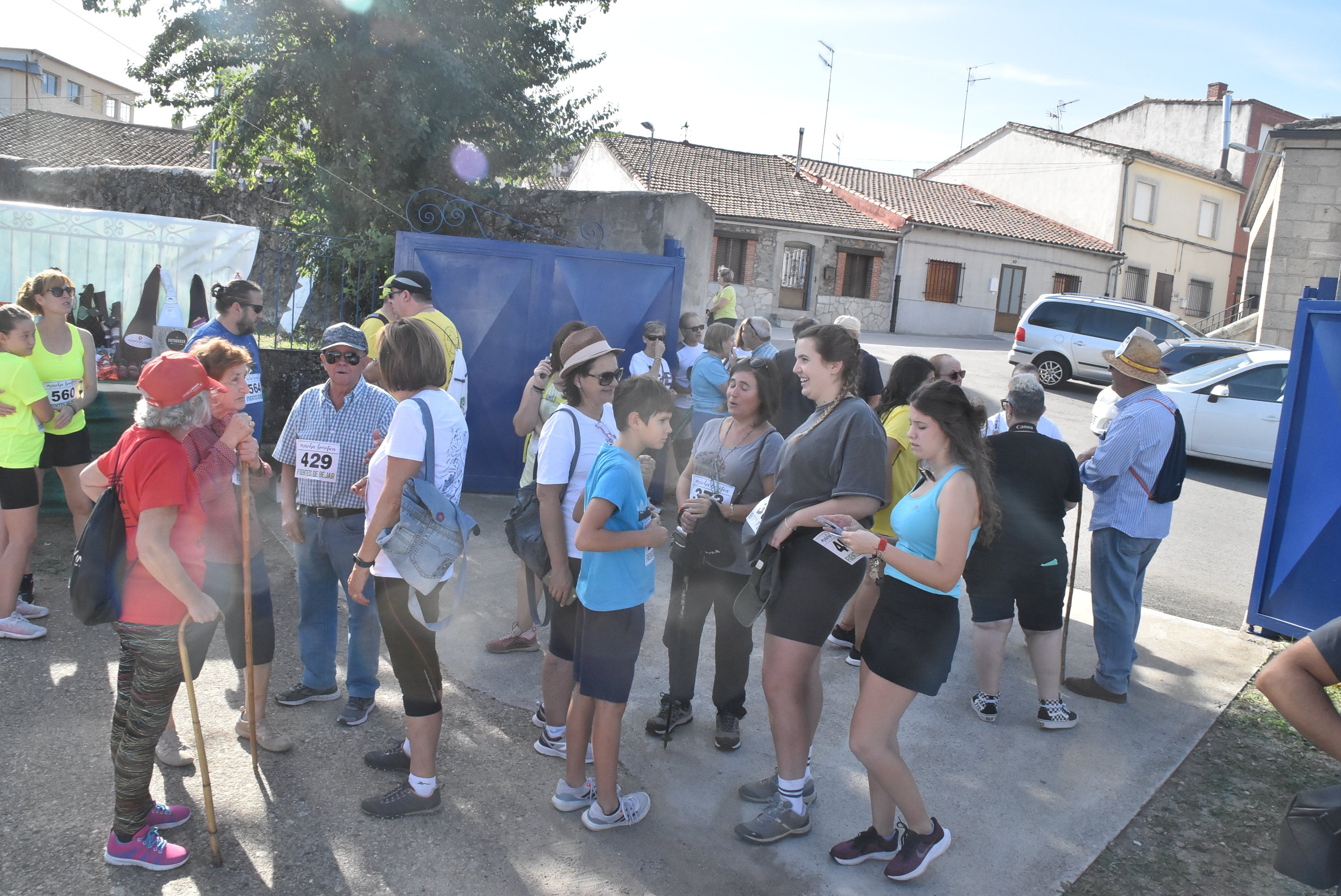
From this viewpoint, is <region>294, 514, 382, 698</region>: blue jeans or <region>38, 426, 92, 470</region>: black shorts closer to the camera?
<region>294, 514, 382, 698</region>: blue jeans

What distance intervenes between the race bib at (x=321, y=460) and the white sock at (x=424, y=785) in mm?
1273

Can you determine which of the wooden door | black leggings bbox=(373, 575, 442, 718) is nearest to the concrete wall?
the wooden door

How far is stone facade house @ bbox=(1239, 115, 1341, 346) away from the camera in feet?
51.9

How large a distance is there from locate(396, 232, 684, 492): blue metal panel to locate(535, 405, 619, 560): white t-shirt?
3.96 meters

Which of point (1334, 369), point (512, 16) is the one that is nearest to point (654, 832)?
point (1334, 369)

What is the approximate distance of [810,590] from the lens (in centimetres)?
324

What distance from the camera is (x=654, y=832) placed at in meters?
3.37

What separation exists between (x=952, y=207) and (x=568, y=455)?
30.6m

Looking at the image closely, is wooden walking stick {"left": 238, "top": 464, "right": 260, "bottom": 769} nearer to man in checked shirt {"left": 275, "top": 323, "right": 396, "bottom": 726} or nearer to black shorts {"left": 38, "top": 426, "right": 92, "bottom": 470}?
man in checked shirt {"left": 275, "top": 323, "right": 396, "bottom": 726}

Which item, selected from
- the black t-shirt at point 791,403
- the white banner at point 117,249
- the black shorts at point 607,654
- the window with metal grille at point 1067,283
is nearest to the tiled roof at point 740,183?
the window with metal grille at point 1067,283

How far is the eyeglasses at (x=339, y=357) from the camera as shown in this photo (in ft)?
12.4

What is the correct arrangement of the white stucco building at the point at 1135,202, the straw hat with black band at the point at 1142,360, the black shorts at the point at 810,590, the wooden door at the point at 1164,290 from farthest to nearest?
the wooden door at the point at 1164,290
the white stucco building at the point at 1135,202
the straw hat with black band at the point at 1142,360
the black shorts at the point at 810,590

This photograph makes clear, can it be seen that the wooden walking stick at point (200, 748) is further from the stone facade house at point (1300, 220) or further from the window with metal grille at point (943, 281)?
the window with metal grille at point (943, 281)

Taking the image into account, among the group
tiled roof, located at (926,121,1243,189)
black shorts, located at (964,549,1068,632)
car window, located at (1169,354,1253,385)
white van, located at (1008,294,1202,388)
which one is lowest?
black shorts, located at (964,549,1068,632)
